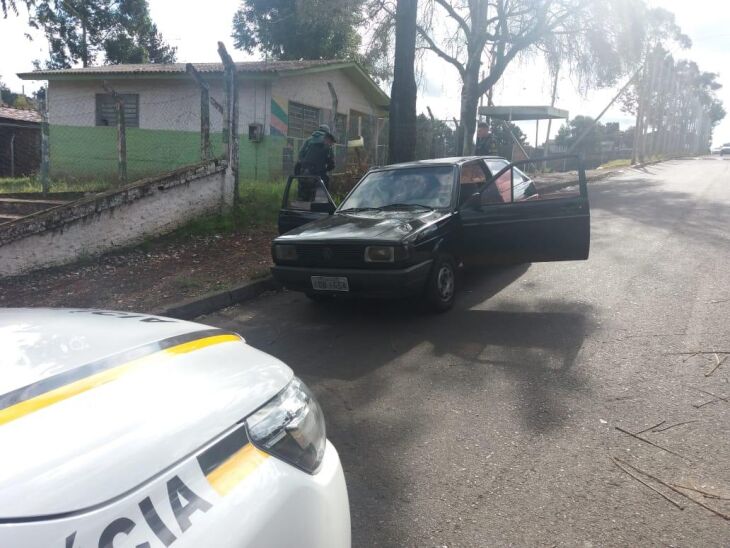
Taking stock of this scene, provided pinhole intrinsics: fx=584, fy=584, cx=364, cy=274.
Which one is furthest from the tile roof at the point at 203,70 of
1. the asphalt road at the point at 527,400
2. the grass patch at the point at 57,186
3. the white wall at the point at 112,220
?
the asphalt road at the point at 527,400

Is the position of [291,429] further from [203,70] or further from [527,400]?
[203,70]

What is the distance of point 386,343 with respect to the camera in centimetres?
508

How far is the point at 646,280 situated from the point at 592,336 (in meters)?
2.03

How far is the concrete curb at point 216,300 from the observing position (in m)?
5.95

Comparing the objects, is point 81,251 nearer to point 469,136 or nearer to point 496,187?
point 496,187

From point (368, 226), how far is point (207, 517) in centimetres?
460

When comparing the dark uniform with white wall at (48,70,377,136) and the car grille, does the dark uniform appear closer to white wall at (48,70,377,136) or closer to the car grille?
the car grille

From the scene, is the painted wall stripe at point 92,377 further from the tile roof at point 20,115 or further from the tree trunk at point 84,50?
the tree trunk at point 84,50

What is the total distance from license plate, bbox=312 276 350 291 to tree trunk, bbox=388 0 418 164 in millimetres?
6380

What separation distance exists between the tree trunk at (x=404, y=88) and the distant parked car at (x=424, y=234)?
4.63m

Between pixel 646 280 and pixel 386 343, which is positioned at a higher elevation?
pixel 646 280

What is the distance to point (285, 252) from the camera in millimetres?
5844

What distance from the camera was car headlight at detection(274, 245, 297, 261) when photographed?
A: 5788mm

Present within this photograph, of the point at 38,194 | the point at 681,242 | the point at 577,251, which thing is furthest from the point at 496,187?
the point at 38,194
